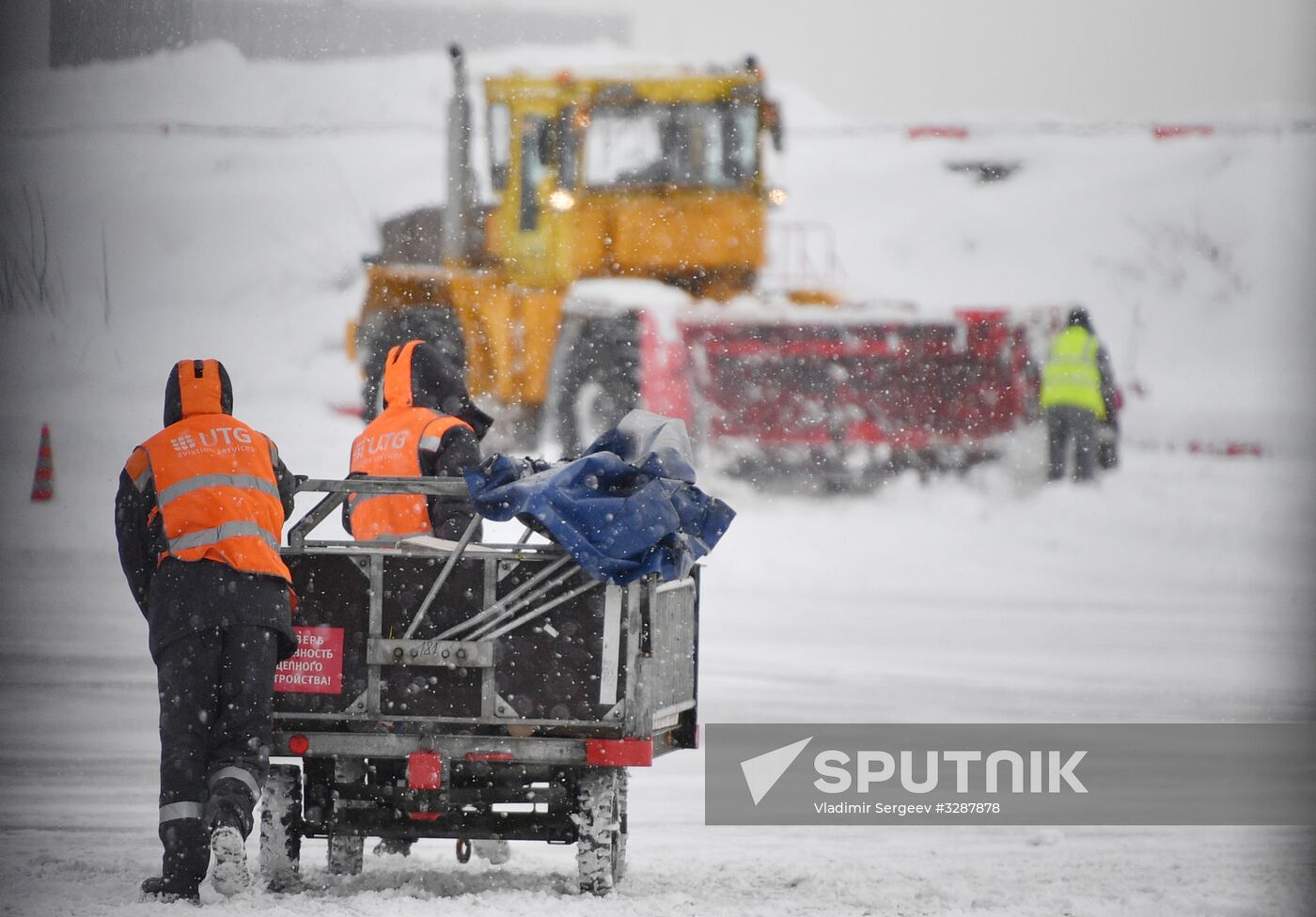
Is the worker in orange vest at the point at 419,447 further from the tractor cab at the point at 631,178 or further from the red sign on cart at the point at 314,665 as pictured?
the tractor cab at the point at 631,178

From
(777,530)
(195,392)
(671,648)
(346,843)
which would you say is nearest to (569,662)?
(671,648)

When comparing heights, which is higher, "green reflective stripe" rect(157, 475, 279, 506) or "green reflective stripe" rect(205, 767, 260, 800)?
"green reflective stripe" rect(157, 475, 279, 506)

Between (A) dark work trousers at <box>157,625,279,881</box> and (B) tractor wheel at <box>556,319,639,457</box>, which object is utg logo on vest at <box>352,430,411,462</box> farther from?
(B) tractor wheel at <box>556,319,639,457</box>

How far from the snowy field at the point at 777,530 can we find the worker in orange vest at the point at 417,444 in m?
0.97

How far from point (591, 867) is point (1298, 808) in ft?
8.78

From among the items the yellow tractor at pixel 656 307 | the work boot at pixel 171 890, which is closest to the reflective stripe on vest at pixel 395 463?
the work boot at pixel 171 890

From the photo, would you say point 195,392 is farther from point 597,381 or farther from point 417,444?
point 597,381

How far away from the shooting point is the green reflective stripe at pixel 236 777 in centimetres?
411

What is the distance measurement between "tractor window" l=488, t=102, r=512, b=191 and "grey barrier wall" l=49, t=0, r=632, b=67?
48 centimetres

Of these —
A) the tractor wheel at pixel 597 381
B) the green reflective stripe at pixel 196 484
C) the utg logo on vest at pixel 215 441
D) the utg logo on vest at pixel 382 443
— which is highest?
the tractor wheel at pixel 597 381

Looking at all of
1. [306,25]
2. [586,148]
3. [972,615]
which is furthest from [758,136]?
[972,615]

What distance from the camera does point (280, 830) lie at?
14.4 feet

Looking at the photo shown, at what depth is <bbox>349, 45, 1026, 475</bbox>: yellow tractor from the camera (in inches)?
467

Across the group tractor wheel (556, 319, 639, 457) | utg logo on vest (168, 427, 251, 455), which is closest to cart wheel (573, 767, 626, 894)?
utg logo on vest (168, 427, 251, 455)
